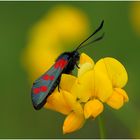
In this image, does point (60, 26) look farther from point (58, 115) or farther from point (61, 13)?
point (58, 115)

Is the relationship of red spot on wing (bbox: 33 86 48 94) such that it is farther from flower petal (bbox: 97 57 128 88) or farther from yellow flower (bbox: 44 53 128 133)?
flower petal (bbox: 97 57 128 88)

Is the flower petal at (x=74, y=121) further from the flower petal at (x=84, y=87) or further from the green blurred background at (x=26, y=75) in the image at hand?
the green blurred background at (x=26, y=75)

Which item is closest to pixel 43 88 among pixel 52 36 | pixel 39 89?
pixel 39 89

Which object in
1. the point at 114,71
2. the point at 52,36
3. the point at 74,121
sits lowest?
the point at 74,121

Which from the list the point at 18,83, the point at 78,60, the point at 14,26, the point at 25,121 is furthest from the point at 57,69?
the point at 14,26

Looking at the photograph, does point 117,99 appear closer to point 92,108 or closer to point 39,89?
point 92,108

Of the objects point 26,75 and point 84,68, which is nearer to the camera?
point 84,68
